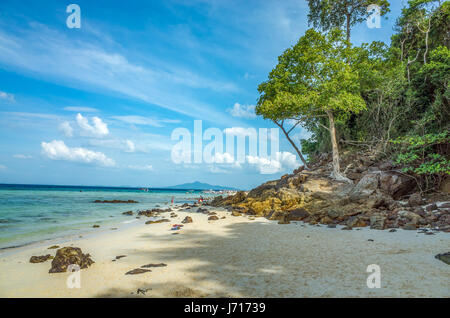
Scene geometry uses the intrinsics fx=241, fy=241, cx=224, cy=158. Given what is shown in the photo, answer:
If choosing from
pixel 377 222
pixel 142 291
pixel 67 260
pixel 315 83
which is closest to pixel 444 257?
pixel 377 222

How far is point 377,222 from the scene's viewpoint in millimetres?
8891

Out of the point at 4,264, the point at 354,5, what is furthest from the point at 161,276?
the point at 354,5

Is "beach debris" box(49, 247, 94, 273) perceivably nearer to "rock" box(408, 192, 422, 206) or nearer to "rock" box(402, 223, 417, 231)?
"rock" box(402, 223, 417, 231)

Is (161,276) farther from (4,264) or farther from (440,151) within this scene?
(440,151)

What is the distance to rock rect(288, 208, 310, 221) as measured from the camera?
11516 mm

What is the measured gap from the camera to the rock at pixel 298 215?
1152 cm

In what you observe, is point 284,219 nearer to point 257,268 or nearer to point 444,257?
point 444,257

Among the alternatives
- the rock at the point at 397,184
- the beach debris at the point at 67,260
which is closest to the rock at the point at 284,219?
the rock at the point at 397,184

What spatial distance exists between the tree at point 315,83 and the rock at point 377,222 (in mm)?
7478

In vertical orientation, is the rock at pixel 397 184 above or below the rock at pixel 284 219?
above

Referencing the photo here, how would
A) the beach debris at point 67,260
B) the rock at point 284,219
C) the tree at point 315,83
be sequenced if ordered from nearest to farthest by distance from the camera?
the beach debris at point 67,260 < the rock at point 284,219 < the tree at point 315,83

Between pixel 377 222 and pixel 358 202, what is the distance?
10.8ft

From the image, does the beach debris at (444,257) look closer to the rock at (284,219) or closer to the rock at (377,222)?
the rock at (377,222)
